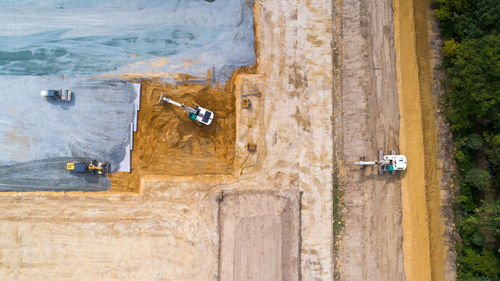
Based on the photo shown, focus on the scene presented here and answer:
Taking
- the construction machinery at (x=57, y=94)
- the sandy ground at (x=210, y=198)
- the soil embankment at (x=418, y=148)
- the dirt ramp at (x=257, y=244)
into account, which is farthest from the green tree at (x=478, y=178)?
the construction machinery at (x=57, y=94)

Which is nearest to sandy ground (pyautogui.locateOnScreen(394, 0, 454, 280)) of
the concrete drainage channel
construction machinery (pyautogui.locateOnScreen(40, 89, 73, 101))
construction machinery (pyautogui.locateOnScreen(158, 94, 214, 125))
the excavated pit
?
the excavated pit

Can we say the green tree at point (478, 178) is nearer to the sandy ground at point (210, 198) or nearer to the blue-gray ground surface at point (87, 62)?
the sandy ground at point (210, 198)

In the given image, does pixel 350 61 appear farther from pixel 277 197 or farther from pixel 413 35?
pixel 277 197

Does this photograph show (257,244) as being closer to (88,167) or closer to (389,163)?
(389,163)

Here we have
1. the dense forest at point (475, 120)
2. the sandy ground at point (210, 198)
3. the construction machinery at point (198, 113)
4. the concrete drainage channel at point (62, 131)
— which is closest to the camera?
the dense forest at point (475, 120)

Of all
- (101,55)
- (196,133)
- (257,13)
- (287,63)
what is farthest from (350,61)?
(101,55)

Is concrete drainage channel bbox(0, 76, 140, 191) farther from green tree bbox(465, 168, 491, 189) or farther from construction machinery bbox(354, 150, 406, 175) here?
green tree bbox(465, 168, 491, 189)
